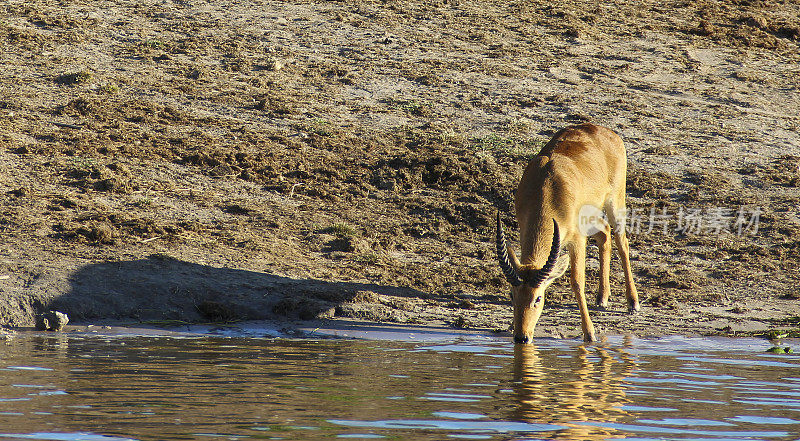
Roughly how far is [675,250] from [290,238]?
4.95 metres

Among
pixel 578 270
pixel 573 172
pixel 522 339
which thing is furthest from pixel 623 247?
pixel 522 339

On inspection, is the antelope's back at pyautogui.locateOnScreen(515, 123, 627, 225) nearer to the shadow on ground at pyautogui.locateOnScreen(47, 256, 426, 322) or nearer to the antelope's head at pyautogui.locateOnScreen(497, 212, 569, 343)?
the antelope's head at pyautogui.locateOnScreen(497, 212, 569, 343)

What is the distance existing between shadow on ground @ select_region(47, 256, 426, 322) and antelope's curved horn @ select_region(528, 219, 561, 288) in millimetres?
1925

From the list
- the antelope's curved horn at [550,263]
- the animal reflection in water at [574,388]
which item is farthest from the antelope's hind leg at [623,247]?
the antelope's curved horn at [550,263]

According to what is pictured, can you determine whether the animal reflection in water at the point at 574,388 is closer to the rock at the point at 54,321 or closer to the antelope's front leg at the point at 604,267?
the antelope's front leg at the point at 604,267

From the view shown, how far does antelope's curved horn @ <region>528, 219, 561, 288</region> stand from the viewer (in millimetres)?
8984

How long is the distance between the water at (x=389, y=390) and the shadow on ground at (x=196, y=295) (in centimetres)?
87

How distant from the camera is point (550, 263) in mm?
9055

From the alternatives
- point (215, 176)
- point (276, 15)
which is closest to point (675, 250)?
point (215, 176)

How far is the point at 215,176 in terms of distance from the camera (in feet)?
44.3

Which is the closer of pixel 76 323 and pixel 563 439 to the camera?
pixel 563 439

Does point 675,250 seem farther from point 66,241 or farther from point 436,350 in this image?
point 66,241

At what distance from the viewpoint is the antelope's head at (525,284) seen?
29.8 ft

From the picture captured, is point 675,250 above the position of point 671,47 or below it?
below
